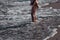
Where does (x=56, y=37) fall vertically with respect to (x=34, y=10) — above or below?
below

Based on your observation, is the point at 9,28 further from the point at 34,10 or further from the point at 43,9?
the point at 43,9

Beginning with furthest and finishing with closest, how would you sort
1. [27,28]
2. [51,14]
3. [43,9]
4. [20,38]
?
[43,9] → [51,14] → [27,28] → [20,38]

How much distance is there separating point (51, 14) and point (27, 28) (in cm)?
57

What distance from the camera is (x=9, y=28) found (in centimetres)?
244

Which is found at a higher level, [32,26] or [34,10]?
[34,10]

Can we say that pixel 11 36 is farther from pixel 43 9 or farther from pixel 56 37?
pixel 43 9

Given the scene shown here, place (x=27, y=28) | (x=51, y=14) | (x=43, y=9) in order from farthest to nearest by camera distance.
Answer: (x=43, y=9)
(x=51, y=14)
(x=27, y=28)

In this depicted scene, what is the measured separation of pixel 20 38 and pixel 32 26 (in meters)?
0.34

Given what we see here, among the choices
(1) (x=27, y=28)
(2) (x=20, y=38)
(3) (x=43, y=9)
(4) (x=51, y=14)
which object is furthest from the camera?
(3) (x=43, y=9)

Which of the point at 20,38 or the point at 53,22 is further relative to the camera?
the point at 53,22

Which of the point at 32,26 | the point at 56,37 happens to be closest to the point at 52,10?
the point at 32,26

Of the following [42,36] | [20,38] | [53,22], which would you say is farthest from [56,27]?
[20,38]

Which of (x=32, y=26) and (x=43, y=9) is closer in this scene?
(x=32, y=26)

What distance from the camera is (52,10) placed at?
2.96 meters
